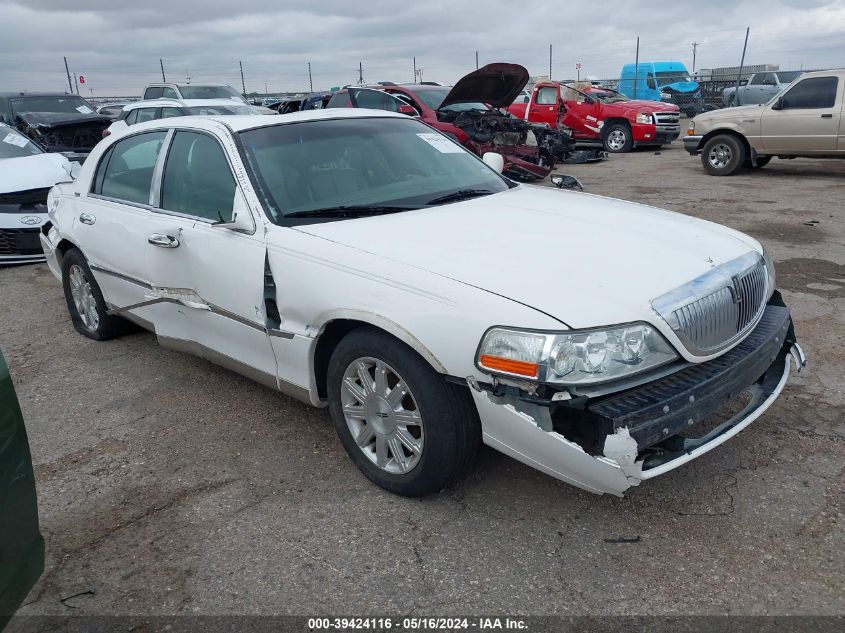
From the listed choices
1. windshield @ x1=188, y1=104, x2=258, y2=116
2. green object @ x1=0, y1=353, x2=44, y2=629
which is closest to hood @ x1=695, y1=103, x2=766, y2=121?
windshield @ x1=188, y1=104, x2=258, y2=116

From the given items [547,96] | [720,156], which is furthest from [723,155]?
[547,96]

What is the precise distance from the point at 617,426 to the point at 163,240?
2.57m

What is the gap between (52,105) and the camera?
1388 centimetres

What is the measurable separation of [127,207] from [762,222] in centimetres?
723

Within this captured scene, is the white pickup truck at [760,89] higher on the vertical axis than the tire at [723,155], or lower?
higher

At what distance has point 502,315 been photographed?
8.12 feet

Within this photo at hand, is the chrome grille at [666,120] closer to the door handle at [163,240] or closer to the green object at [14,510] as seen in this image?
the door handle at [163,240]

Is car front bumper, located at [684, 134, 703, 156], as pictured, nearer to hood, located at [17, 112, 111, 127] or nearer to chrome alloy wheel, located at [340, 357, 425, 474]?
hood, located at [17, 112, 111, 127]

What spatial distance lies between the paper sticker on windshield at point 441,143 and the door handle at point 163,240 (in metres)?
1.56

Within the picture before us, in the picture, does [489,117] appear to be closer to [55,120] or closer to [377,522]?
[55,120]

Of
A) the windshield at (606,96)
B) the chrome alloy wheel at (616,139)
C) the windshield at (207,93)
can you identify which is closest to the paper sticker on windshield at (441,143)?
the windshield at (207,93)

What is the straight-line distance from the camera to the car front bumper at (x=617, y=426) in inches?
94.4

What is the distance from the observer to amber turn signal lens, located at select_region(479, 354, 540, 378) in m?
2.42

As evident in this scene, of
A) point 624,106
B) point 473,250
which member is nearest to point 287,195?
point 473,250
